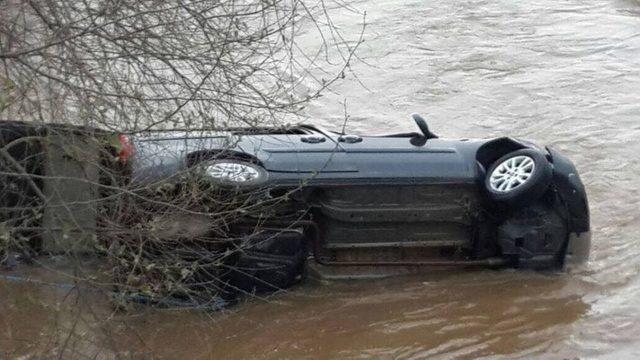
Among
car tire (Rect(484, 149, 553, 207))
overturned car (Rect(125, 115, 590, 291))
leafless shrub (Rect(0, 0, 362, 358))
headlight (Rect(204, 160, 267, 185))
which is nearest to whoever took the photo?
leafless shrub (Rect(0, 0, 362, 358))

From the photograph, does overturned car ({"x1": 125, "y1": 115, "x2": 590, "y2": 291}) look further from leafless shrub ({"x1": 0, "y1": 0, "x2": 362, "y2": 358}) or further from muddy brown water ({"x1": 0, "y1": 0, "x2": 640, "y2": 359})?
leafless shrub ({"x1": 0, "y1": 0, "x2": 362, "y2": 358})

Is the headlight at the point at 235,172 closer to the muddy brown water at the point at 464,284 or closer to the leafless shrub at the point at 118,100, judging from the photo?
the leafless shrub at the point at 118,100

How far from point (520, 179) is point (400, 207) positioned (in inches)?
31.3

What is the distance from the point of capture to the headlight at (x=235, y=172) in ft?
21.1

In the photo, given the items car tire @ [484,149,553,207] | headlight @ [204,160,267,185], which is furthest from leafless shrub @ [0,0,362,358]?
car tire @ [484,149,553,207]

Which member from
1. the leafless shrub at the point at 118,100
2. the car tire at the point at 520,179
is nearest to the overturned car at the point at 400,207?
the car tire at the point at 520,179

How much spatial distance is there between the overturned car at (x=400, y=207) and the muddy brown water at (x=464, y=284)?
0.25 meters

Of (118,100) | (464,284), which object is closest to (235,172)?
(118,100)

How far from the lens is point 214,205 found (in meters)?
6.41

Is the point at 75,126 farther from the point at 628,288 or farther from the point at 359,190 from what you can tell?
the point at 628,288

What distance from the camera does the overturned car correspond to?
728 cm

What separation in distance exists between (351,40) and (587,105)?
401 cm

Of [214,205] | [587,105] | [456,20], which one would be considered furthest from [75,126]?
[456,20]

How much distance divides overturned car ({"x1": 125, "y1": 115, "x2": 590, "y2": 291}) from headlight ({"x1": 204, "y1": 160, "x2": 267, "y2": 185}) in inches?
0.6
